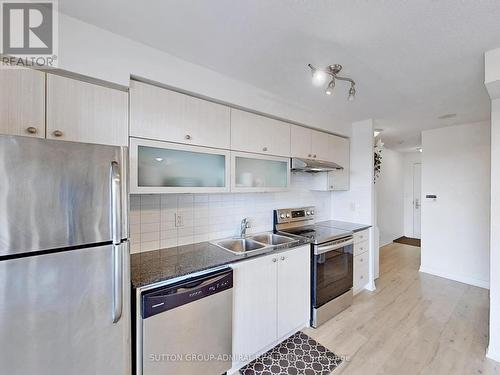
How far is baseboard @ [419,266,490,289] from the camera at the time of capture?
332 centimetres

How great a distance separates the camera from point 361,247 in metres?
3.10

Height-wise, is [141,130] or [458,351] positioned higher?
[141,130]

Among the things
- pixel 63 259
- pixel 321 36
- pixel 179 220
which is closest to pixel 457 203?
pixel 321 36

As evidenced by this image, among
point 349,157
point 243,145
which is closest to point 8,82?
point 243,145

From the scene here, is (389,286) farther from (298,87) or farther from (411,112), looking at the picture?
(298,87)

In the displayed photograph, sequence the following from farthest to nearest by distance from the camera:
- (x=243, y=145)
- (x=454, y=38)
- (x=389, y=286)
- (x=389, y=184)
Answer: (x=389, y=184) → (x=389, y=286) → (x=243, y=145) → (x=454, y=38)

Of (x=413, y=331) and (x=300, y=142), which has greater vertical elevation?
(x=300, y=142)

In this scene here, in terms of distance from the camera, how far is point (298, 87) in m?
2.27

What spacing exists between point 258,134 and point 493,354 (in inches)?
109

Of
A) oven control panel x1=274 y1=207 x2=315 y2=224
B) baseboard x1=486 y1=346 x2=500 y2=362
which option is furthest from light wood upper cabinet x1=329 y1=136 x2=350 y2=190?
baseboard x1=486 y1=346 x2=500 y2=362

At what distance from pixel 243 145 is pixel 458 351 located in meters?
2.64

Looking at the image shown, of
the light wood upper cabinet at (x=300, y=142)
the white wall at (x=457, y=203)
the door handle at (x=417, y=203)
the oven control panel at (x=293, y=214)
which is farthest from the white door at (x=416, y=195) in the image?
the light wood upper cabinet at (x=300, y=142)

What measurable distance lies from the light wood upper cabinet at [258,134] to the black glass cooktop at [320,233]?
3.02 ft

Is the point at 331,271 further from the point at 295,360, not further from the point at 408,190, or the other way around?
the point at 408,190
